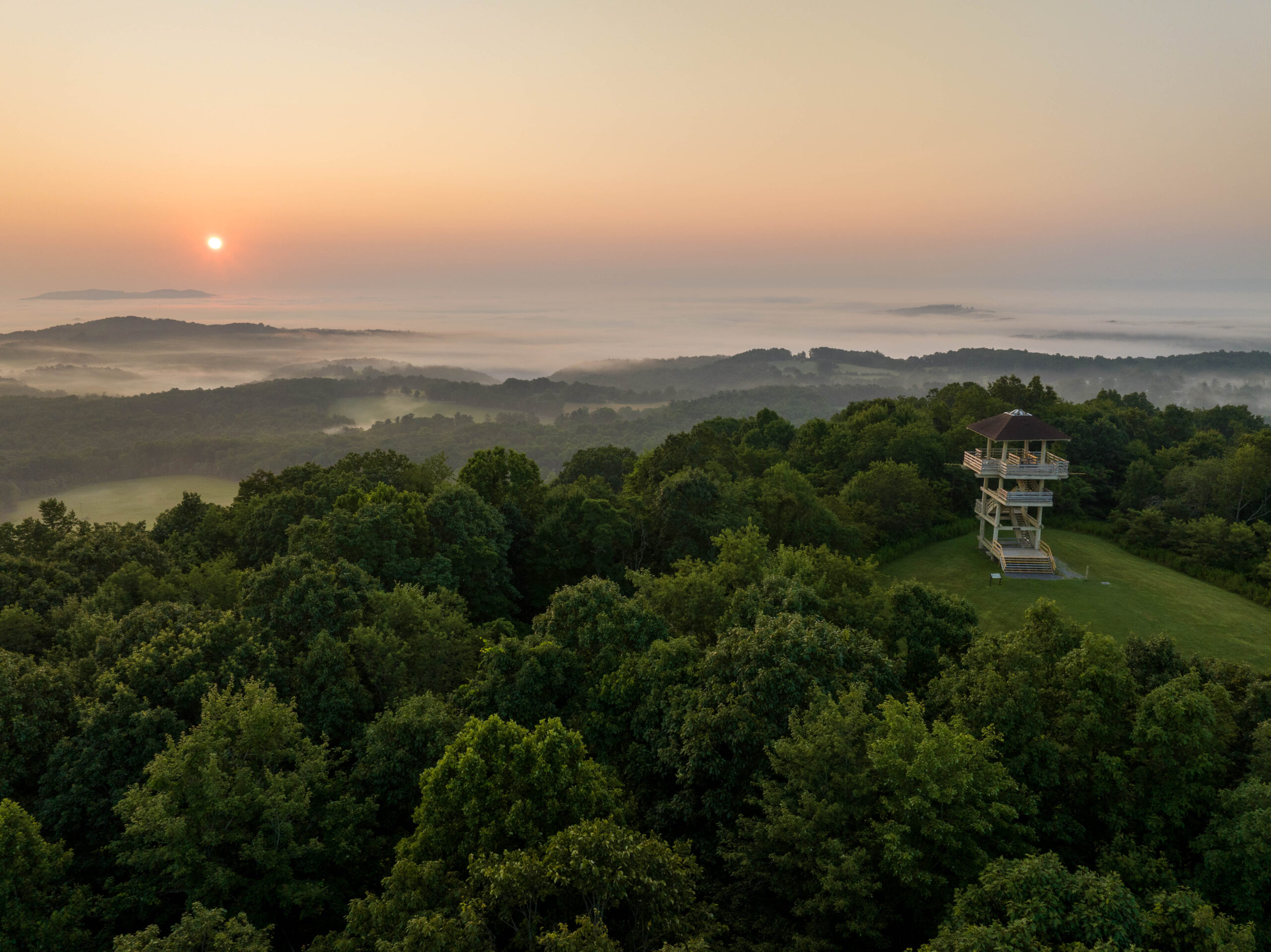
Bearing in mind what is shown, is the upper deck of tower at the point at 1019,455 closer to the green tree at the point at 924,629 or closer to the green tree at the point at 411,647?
the green tree at the point at 924,629

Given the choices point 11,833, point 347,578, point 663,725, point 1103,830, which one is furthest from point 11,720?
point 1103,830

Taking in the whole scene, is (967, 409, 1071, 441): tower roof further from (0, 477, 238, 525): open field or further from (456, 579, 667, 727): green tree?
(0, 477, 238, 525): open field

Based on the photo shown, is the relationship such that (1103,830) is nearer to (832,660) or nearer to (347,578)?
(832,660)

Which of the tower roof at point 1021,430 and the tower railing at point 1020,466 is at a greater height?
the tower roof at point 1021,430

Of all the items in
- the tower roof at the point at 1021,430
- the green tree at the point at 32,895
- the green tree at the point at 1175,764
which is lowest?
the green tree at the point at 32,895

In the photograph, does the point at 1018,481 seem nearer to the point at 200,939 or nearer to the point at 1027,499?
the point at 1027,499

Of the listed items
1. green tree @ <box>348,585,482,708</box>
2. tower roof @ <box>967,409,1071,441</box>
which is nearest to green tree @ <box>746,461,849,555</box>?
tower roof @ <box>967,409,1071,441</box>

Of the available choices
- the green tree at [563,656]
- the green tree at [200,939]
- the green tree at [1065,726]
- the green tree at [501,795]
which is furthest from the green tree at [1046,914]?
the green tree at [200,939]
